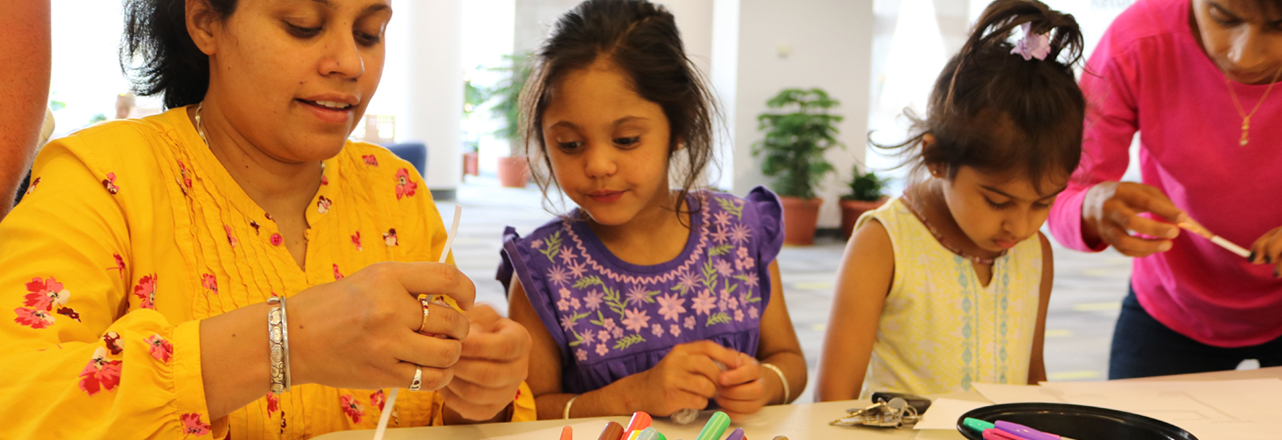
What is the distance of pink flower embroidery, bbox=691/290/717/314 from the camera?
1.40 m

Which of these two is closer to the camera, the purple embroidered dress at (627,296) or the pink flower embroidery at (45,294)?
the pink flower embroidery at (45,294)

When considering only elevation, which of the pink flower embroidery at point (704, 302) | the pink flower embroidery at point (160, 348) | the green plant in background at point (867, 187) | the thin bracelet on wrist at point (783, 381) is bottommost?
the green plant in background at point (867, 187)

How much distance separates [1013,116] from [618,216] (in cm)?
67

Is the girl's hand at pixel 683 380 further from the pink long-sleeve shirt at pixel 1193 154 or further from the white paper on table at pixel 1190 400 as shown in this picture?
the pink long-sleeve shirt at pixel 1193 154

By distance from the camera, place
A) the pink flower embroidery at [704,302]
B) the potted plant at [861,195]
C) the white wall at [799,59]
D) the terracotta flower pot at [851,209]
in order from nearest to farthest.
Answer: the pink flower embroidery at [704,302] → the white wall at [799,59] → the terracotta flower pot at [851,209] → the potted plant at [861,195]

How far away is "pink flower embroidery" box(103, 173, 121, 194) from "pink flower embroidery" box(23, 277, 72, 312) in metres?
0.13

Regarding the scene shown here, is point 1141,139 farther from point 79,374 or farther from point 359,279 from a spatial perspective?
point 79,374

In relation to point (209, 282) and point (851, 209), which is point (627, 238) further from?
point (851, 209)

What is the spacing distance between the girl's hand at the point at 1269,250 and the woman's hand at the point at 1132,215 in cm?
11

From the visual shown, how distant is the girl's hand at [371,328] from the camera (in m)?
0.72

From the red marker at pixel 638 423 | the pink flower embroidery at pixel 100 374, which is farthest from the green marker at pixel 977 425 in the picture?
the pink flower embroidery at pixel 100 374

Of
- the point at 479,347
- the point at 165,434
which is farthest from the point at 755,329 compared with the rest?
the point at 165,434

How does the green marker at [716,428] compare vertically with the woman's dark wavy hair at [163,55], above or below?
below

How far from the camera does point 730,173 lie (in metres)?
7.23
